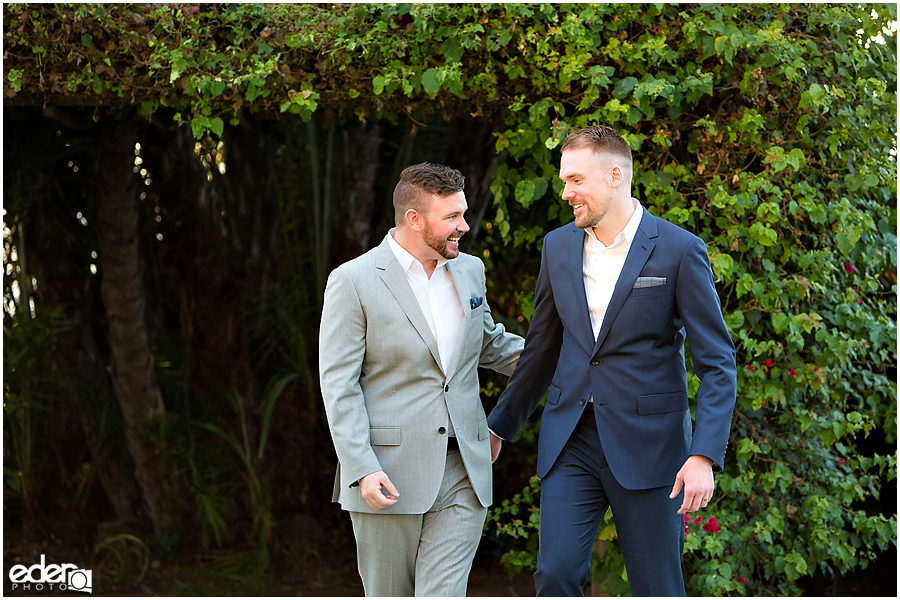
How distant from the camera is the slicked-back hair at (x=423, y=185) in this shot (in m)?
2.80

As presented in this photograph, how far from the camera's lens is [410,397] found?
9.17ft

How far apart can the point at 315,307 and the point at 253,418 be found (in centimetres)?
109

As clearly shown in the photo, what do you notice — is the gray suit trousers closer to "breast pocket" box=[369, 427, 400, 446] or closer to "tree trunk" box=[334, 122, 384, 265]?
"breast pocket" box=[369, 427, 400, 446]

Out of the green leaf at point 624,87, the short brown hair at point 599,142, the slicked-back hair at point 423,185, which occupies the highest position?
the green leaf at point 624,87

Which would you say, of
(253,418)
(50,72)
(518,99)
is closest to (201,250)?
(253,418)

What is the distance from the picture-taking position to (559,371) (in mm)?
2889

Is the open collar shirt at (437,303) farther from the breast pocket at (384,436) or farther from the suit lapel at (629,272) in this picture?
the suit lapel at (629,272)

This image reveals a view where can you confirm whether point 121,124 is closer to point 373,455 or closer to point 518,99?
point 518,99

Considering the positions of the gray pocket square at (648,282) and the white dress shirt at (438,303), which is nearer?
the gray pocket square at (648,282)

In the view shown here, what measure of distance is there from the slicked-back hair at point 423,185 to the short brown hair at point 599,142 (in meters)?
0.37

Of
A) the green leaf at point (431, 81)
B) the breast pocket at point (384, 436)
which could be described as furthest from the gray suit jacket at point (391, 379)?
the green leaf at point (431, 81)

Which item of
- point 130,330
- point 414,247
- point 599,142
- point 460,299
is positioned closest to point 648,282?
point 599,142

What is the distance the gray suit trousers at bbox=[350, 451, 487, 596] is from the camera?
2.78 meters

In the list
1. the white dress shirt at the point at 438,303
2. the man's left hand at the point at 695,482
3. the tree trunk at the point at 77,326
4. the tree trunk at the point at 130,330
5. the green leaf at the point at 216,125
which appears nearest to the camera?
the man's left hand at the point at 695,482
